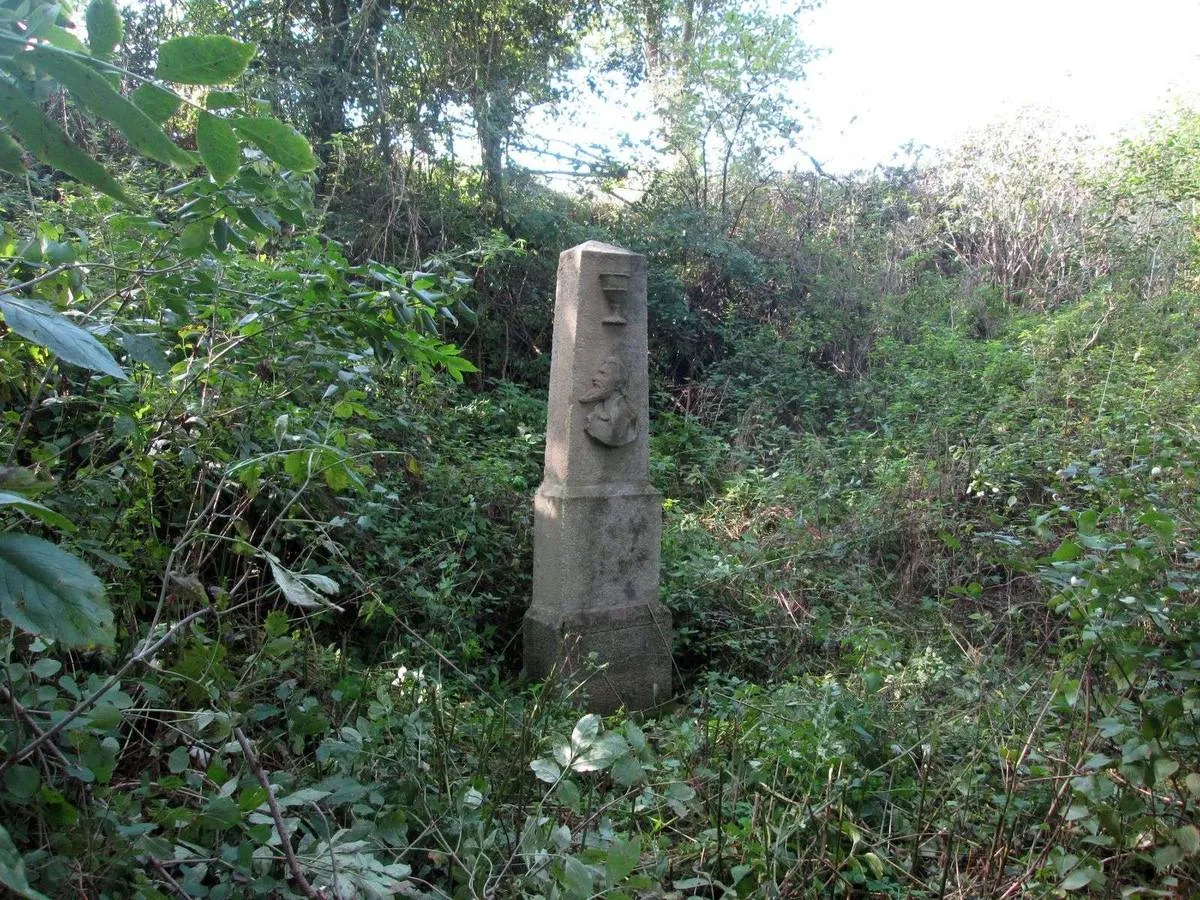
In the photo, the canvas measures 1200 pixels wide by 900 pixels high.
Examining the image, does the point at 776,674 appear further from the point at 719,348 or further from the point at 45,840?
the point at 719,348

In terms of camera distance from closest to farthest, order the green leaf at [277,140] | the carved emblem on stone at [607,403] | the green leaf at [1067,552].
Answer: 1. the green leaf at [277,140]
2. the green leaf at [1067,552]
3. the carved emblem on stone at [607,403]

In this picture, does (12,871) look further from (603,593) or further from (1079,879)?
(603,593)

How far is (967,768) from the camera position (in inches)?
105

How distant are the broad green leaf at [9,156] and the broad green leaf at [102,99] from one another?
13 centimetres

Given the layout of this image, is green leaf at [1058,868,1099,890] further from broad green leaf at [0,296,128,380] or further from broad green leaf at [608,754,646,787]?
broad green leaf at [0,296,128,380]

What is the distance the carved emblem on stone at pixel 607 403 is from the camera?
4.91 meters

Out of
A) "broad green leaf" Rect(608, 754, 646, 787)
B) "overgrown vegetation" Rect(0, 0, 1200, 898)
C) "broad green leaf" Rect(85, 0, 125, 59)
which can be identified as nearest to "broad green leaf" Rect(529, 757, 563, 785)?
"overgrown vegetation" Rect(0, 0, 1200, 898)

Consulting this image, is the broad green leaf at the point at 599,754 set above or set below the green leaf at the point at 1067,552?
below

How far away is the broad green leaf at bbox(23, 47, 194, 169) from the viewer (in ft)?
2.89

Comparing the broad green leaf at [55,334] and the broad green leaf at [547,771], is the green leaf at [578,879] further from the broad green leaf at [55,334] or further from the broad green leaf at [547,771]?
the broad green leaf at [55,334]

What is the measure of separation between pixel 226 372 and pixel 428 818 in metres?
1.40

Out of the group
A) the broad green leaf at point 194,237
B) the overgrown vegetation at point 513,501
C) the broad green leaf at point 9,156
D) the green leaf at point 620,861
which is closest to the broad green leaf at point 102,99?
the overgrown vegetation at point 513,501

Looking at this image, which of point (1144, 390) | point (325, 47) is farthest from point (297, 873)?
point (325, 47)

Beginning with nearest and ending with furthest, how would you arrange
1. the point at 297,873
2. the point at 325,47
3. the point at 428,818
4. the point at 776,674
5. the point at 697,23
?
the point at 297,873 < the point at 428,818 < the point at 776,674 < the point at 325,47 < the point at 697,23
